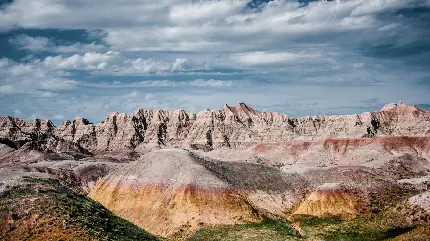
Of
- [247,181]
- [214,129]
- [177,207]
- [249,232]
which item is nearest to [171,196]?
[177,207]

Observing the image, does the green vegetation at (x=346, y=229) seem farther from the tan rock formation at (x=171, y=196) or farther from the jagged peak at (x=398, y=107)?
the jagged peak at (x=398, y=107)

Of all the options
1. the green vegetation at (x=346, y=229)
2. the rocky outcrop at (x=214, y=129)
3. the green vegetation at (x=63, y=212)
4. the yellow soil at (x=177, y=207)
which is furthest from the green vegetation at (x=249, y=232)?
the rocky outcrop at (x=214, y=129)

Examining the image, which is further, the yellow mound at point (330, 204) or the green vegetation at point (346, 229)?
the yellow mound at point (330, 204)

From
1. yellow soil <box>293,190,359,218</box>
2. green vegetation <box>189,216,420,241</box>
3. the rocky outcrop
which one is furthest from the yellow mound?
the rocky outcrop

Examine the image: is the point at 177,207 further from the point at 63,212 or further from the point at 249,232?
A: the point at 63,212

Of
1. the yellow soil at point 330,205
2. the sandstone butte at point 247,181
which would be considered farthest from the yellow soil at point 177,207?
the yellow soil at point 330,205

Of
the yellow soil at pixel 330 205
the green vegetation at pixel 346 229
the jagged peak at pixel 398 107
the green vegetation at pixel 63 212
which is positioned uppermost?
the jagged peak at pixel 398 107

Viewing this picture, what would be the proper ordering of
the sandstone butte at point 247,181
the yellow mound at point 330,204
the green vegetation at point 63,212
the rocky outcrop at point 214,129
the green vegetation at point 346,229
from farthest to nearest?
the rocky outcrop at point 214,129 < the yellow mound at point 330,204 < the sandstone butte at point 247,181 < the green vegetation at point 346,229 < the green vegetation at point 63,212

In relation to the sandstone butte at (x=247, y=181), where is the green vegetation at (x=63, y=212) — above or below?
above

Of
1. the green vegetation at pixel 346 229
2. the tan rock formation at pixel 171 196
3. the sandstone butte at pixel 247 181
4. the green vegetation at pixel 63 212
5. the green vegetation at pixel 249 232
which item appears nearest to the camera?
the green vegetation at pixel 63 212
